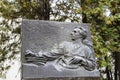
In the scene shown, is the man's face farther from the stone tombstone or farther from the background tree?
the background tree

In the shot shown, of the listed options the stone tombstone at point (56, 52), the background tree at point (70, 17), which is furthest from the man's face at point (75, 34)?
the background tree at point (70, 17)

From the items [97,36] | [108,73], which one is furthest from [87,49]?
[108,73]

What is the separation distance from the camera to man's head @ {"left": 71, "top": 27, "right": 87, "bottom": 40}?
563 cm

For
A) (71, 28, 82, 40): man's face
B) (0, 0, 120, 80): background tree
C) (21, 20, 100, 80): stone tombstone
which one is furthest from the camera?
(0, 0, 120, 80): background tree

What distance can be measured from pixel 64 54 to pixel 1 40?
12.1ft

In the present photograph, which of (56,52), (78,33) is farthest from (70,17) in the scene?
(56,52)

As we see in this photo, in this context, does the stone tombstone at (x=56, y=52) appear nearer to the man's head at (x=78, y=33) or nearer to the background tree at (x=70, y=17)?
the man's head at (x=78, y=33)

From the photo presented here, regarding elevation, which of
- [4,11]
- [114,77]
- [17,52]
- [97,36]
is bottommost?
[114,77]

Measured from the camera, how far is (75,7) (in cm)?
823

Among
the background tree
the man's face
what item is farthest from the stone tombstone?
the background tree

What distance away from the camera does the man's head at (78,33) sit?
18.5ft

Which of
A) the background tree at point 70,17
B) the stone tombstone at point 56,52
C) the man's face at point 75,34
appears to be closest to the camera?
the stone tombstone at point 56,52

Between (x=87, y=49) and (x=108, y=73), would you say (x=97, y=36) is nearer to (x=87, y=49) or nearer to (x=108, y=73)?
(x=87, y=49)

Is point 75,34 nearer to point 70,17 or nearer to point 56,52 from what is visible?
point 56,52
